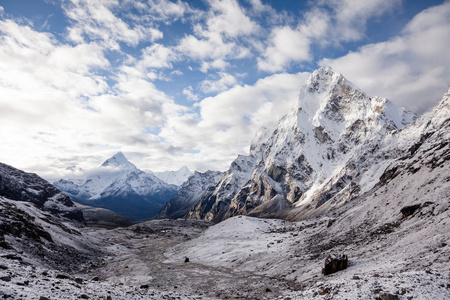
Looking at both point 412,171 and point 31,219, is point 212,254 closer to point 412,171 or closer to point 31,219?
point 31,219

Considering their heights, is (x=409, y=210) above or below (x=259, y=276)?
above

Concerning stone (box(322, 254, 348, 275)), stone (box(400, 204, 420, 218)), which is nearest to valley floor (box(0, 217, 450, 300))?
stone (box(322, 254, 348, 275))

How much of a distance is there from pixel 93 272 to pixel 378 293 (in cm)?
3941

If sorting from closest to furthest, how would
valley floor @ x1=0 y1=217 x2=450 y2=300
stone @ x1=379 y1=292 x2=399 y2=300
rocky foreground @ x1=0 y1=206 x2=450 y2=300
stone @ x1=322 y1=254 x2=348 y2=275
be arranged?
stone @ x1=379 y1=292 x2=399 y2=300 < valley floor @ x1=0 y1=217 x2=450 y2=300 < rocky foreground @ x1=0 y1=206 x2=450 y2=300 < stone @ x1=322 y1=254 x2=348 y2=275

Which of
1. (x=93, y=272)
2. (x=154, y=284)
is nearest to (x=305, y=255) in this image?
(x=154, y=284)

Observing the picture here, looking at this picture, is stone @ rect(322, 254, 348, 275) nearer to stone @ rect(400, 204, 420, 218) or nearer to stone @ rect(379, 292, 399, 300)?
stone @ rect(379, 292, 399, 300)

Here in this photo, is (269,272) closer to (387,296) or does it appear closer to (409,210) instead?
(409,210)

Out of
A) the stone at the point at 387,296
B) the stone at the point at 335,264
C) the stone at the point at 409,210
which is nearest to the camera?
the stone at the point at 387,296

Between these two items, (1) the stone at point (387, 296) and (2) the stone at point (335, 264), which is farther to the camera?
(2) the stone at point (335, 264)

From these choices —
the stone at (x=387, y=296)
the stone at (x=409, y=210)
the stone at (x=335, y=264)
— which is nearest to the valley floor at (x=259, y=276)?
the stone at (x=387, y=296)

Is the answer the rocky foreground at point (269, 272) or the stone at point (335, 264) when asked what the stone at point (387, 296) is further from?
the stone at point (335, 264)

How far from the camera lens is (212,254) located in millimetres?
51625

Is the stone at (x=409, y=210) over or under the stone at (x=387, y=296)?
over

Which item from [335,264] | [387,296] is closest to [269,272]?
[335,264]
